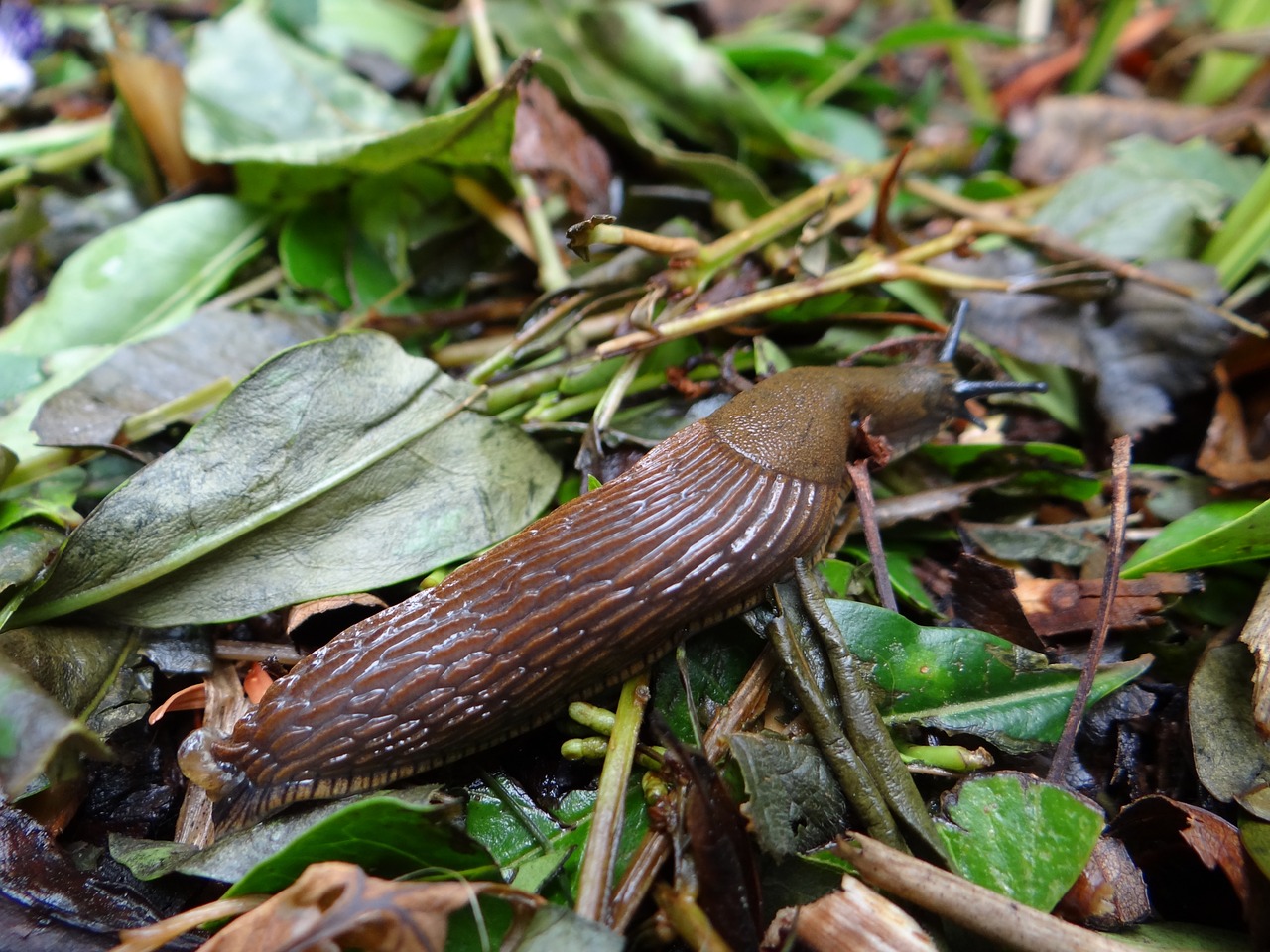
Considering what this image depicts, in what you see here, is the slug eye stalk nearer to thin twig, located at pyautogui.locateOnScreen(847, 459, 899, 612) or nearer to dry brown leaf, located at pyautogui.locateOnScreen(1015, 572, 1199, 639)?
thin twig, located at pyautogui.locateOnScreen(847, 459, 899, 612)

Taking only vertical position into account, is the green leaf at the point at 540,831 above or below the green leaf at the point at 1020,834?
above

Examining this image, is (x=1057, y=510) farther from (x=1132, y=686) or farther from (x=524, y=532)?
(x=524, y=532)

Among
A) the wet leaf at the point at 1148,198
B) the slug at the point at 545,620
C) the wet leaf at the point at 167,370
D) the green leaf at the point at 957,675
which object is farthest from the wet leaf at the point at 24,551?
the wet leaf at the point at 1148,198

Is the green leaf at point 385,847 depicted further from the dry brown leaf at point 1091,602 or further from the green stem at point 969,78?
the green stem at point 969,78

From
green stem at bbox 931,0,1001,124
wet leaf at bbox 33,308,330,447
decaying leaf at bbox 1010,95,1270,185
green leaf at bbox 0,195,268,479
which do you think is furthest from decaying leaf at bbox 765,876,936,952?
green stem at bbox 931,0,1001,124

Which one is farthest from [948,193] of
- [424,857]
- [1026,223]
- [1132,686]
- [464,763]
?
[424,857]

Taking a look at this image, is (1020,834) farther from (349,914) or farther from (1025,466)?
(349,914)
